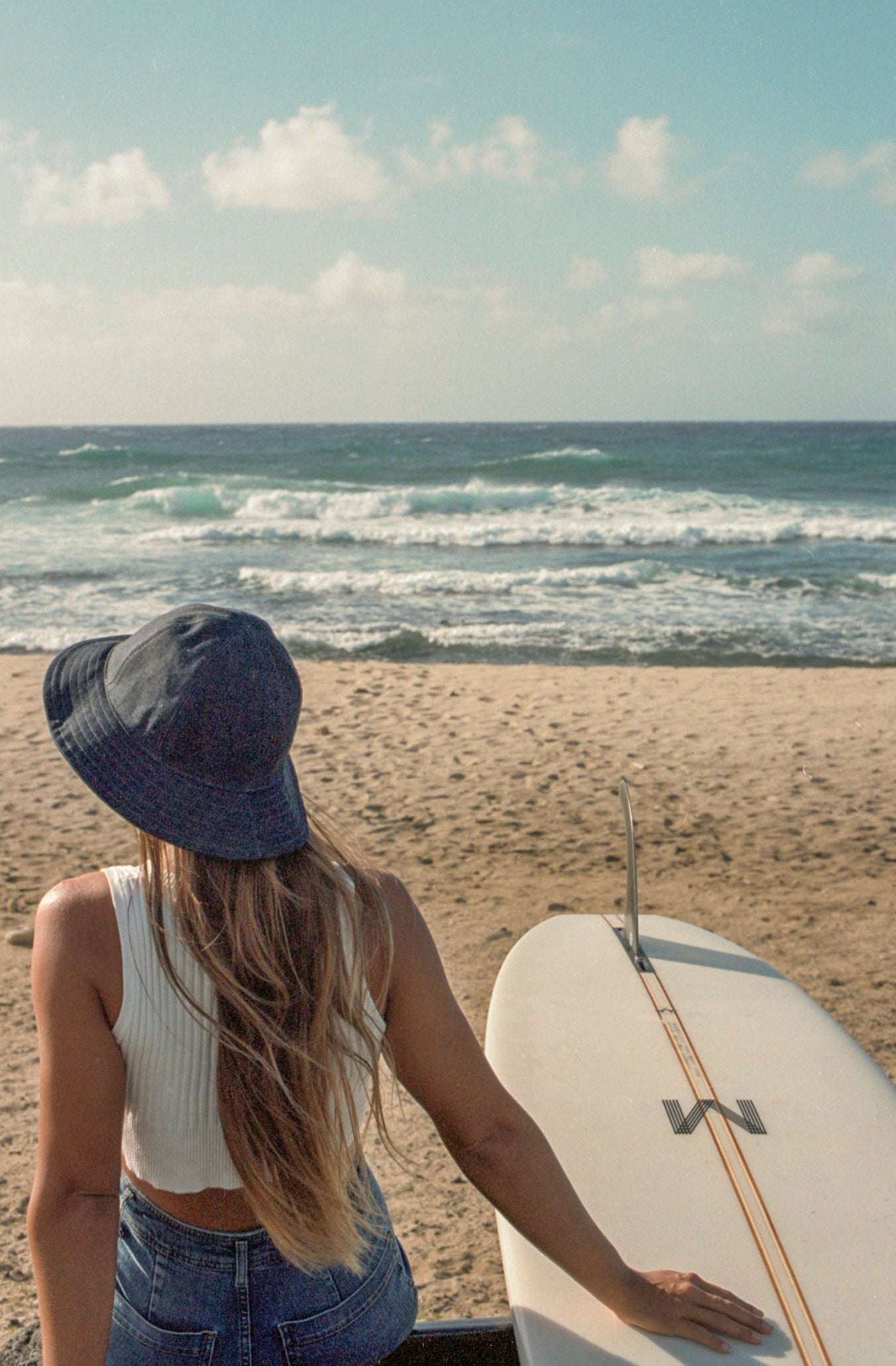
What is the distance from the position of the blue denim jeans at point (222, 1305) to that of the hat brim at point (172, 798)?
49 centimetres

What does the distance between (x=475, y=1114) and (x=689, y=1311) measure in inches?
23.8

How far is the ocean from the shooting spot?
36.3ft

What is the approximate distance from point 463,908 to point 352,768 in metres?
1.91

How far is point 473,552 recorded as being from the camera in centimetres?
1825

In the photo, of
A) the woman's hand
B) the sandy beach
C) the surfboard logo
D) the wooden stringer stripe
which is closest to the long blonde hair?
the woman's hand

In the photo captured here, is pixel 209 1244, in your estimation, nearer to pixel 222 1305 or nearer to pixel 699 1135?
pixel 222 1305

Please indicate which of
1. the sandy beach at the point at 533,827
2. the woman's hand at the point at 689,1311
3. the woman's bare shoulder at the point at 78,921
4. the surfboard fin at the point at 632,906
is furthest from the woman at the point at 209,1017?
the surfboard fin at the point at 632,906

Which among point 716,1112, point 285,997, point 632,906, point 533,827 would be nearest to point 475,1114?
point 285,997

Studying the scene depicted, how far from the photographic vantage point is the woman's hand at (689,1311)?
1552 mm

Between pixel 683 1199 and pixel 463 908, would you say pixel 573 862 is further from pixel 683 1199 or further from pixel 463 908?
pixel 683 1199

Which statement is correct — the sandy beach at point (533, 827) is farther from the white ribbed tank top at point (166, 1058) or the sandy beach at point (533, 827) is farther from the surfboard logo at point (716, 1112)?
the white ribbed tank top at point (166, 1058)

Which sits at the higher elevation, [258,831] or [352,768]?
[258,831]

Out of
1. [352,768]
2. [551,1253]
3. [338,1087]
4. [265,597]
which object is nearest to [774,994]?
[551,1253]

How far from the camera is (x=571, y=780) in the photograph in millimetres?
6105
